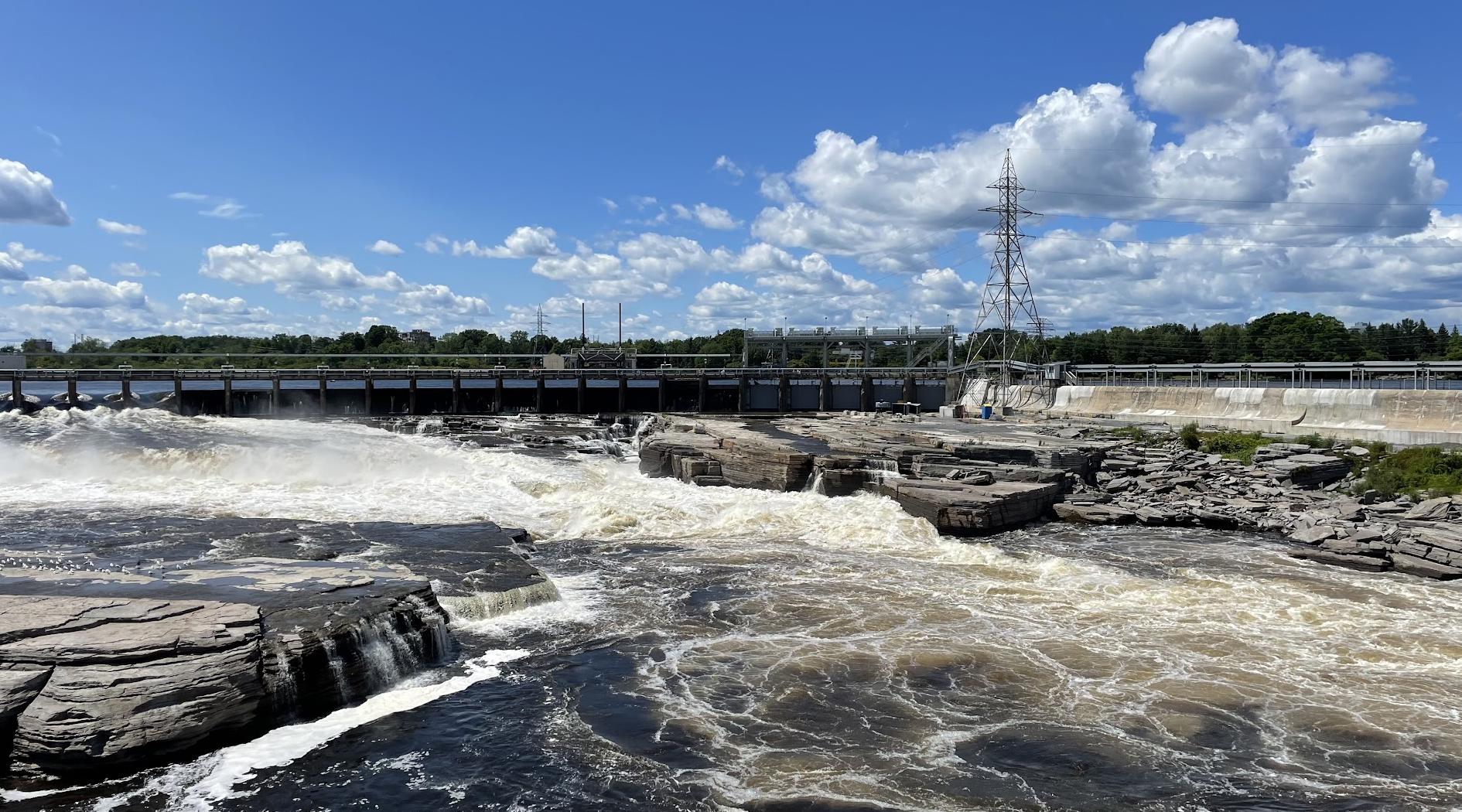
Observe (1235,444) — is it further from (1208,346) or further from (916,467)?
(1208,346)

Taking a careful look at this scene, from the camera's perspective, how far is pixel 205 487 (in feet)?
97.9

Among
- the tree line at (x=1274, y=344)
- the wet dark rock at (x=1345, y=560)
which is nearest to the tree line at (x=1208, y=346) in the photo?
the tree line at (x=1274, y=344)

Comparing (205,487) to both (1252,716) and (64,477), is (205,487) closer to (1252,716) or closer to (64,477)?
(64,477)

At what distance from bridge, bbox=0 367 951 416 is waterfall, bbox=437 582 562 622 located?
5263 centimetres

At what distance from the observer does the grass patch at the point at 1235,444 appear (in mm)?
35094

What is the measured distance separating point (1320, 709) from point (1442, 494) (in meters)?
19.5

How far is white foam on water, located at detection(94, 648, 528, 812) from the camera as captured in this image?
9438mm

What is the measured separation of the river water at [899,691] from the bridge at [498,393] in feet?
146

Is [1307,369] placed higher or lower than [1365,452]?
higher

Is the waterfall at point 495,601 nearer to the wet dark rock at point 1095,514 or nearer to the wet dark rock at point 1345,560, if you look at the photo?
the wet dark rock at point 1095,514

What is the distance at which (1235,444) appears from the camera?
3678 cm

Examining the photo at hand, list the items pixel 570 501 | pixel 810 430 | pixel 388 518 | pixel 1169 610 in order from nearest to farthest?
pixel 1169 610
pixel 388 518
pixel 570 501
pixel 810 430

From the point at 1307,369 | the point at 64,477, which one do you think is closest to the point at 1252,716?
the point at 64,477

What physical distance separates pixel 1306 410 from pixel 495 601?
131 ft
